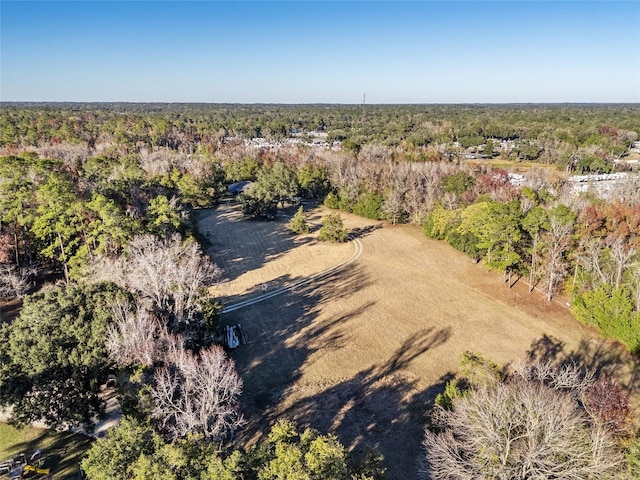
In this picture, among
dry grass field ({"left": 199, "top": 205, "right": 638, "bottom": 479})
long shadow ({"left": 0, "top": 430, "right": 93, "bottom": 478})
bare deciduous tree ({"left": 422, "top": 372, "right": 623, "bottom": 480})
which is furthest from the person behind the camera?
dry grass field ({"left": 199, "top": 205, "right": 638, "bottom": 479})

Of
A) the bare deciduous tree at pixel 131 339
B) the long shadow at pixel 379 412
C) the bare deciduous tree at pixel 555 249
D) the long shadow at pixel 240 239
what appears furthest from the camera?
the long shadow at pixel 240 239

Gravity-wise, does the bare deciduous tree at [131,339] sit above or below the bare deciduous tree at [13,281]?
above

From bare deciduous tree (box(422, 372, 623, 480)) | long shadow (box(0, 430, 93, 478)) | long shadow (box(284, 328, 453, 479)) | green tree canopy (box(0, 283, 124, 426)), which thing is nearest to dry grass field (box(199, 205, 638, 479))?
long shadow (box(284, 328, 453, 479))

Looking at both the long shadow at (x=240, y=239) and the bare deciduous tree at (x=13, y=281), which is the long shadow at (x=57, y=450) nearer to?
the bare deciduous tree at (x=13, y=281)

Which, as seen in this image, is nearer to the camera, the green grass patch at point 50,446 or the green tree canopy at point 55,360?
the green grass patch at point 50,446

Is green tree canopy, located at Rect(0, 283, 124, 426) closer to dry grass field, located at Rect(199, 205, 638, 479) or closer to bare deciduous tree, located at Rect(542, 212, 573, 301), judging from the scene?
dry grass field, located at Rect(199, 205, 638, 479)

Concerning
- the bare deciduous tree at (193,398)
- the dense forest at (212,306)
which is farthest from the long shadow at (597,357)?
the bare deciduous tree at (193,398)

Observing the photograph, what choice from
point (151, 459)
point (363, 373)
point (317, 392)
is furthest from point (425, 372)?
point (151, 459)
